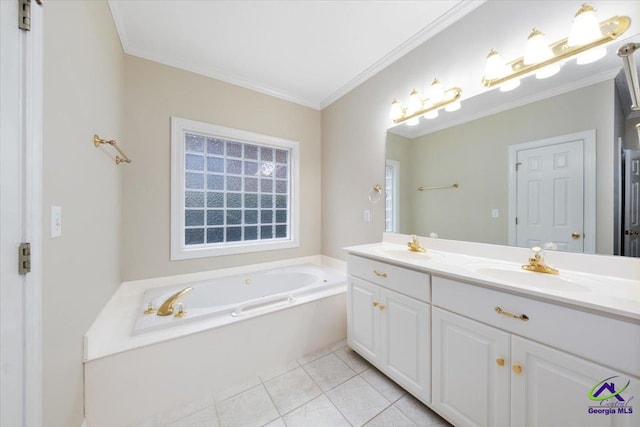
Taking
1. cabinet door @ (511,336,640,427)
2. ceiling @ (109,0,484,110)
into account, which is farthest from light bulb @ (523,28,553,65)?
cabinet door @ (511,336,640,427)

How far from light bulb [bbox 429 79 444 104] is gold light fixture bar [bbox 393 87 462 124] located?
0.07 ft

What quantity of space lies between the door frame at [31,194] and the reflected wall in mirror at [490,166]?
2049 mm

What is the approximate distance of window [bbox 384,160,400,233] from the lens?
201 cm

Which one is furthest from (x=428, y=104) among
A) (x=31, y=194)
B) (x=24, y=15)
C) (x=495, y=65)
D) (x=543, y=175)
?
(x=31, y=194)

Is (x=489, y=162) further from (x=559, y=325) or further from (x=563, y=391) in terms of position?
(x=563, y=391)

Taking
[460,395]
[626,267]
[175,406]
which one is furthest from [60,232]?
[626,267]

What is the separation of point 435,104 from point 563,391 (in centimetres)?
169

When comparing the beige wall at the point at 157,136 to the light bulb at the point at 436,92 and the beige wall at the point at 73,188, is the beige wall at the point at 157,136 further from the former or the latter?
the light bulb at the point at 436,92

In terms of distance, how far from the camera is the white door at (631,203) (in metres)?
0.99

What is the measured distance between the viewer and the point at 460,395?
1085mm

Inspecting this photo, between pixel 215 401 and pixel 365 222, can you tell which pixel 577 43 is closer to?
pixel 365 222

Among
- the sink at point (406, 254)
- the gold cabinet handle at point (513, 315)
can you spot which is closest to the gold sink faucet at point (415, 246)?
the sink at point (406, 254)

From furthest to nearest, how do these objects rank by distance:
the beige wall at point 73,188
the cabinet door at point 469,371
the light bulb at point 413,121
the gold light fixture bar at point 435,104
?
1. the light bulb at point 413,121
2. the gold light fixture bar at point 435,104
3. the cabinet door at point 469,371
4. the beige wall at point 73,188

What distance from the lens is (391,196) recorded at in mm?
2039
